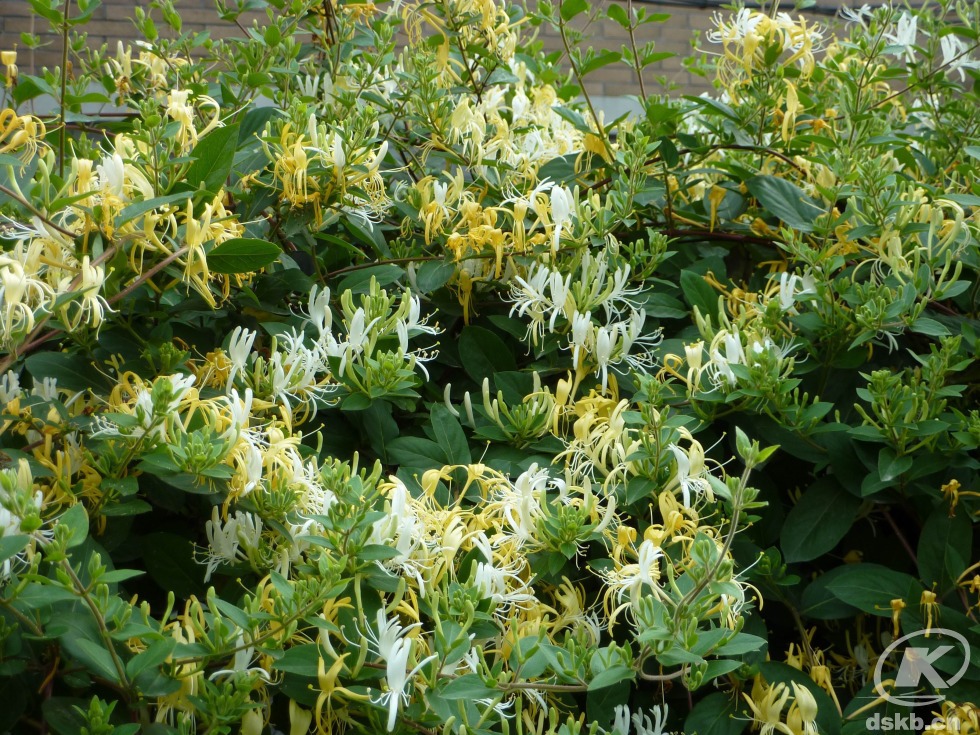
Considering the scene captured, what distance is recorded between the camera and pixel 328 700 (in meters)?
0.73

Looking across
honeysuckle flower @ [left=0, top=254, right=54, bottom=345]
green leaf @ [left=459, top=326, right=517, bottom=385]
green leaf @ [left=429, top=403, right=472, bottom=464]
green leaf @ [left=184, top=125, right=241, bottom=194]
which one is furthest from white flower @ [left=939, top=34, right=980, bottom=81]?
honeysuckle flower @ [left=0, top=254, right=54, bottom=345]

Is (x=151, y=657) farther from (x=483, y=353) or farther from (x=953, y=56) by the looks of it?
(x=953, y=56)

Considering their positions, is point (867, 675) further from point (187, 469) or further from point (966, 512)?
point (187, 469)

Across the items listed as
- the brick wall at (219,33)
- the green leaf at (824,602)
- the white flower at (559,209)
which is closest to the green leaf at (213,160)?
the white flower at (559,209)

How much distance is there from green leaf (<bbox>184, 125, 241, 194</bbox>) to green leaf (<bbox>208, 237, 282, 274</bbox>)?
0.08 metres

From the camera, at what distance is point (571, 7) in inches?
51.7

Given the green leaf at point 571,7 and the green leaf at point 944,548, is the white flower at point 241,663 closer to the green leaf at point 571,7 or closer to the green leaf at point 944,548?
the green leaf at point 944,548

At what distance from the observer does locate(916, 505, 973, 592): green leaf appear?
0.95 meters

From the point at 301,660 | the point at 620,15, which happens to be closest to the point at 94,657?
the point at 301,660

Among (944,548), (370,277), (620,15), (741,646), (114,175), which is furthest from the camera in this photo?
(620,15)

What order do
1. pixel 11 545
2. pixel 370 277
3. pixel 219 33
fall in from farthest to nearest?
pixel 219 33 < pixel 370 277 < pixel 11 545

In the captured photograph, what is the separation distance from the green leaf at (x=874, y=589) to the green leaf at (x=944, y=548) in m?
0.03

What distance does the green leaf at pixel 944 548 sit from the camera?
0.95 meters

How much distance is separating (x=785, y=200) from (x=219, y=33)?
3.79 m
